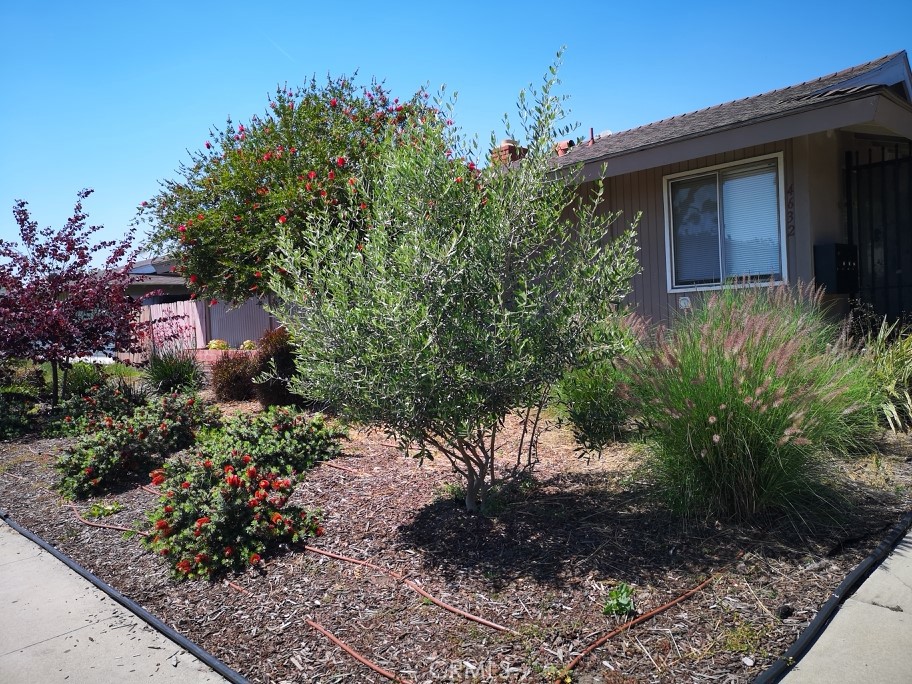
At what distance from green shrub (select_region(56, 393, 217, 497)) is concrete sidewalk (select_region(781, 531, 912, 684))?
226 inches

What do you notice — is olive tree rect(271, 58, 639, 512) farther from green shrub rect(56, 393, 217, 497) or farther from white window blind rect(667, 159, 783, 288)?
white window blind rect(667, 159, 783, 288)

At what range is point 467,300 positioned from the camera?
3.86 meters

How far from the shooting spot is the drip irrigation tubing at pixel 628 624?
2.82m

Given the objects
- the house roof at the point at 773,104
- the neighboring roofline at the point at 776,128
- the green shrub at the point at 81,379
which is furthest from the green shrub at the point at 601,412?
the green shrub at the point at 81,379

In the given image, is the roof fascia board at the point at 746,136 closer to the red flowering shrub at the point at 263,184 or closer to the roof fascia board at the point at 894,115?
the roof fascia board at the point at 894,115

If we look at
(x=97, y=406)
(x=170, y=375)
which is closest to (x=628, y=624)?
(x=97, y=406)

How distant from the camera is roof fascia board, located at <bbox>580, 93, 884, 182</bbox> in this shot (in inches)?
252

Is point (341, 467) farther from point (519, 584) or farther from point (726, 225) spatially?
point (726, 225)

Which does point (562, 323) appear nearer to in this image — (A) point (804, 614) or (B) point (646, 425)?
(B) point (646, 425)

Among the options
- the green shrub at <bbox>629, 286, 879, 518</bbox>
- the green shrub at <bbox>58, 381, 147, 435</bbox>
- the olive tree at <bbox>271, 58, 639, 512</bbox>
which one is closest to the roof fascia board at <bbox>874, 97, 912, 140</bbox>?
the green shrub at <bbox>629, 286, 879, 518</bbox>

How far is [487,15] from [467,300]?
17.7ft

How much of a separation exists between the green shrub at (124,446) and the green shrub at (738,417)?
484cm

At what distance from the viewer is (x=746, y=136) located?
7.09m

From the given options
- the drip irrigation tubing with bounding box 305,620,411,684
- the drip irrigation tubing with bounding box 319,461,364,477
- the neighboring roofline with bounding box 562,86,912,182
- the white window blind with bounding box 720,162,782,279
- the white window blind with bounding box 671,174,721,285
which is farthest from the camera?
the white window blind with bounding box 671,174,721,285
